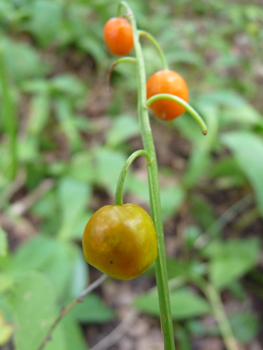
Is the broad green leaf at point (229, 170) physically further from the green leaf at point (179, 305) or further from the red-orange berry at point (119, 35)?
the red-orange berry at point (119, 35)

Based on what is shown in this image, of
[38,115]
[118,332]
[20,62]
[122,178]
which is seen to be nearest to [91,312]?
[118,332]

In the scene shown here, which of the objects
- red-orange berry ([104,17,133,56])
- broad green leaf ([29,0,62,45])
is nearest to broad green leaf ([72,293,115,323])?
red-orange berry ([104,17,133,56])

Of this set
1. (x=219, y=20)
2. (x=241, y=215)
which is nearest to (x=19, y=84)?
(x=241, y=215)

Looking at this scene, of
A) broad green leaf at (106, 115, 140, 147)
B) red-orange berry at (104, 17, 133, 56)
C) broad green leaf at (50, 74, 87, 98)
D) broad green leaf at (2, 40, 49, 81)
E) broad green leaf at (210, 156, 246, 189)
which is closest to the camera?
red-orange berry at (104, 17, 133, 56)

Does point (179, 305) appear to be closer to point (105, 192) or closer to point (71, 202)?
point (71, 202)

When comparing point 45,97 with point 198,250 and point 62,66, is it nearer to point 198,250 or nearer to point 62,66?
point 62,66

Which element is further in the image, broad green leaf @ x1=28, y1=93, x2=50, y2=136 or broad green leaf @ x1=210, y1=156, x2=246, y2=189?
broad green leaf @ x1=28, y1=93, x2=50, y2=136

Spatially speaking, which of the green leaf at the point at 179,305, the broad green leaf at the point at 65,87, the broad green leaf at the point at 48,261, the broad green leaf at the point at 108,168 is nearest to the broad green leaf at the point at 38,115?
the broad green leaf at the point at 65,87

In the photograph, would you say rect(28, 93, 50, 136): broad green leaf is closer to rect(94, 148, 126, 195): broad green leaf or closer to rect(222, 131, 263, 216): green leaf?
rect(94, 148, 126, 195): broad green leaf
